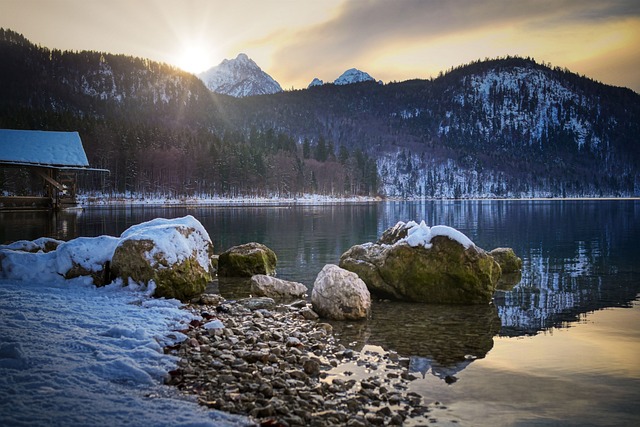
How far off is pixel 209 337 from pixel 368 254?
323 inches

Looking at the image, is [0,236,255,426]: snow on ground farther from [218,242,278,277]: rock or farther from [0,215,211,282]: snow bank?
[218,242,278,277]: rock

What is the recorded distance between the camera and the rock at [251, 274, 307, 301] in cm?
1384

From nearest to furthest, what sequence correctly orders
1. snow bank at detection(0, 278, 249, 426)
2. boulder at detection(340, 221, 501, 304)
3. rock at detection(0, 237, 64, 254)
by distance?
snow bank at detection(0, 278, 249, 426)
boulder at detection(340, 221, 501, 304)
rock at detection(0, 237, 64, 254)

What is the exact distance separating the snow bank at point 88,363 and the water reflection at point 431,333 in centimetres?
409

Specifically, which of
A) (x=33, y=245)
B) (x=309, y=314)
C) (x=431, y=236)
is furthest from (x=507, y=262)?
(x=33, y=245)

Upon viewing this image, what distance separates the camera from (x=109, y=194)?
100 meters

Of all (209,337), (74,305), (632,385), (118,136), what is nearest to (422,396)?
(632,385)

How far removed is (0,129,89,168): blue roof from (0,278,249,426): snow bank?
47.2 metres

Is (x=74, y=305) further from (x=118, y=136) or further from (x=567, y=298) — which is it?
(x=118, y=136)

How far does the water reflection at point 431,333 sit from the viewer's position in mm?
8188

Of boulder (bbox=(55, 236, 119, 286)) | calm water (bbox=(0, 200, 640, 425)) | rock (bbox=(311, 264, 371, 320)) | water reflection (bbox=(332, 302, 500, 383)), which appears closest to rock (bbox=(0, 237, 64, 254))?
boulder (bbox=(55, 236, 119, 286))

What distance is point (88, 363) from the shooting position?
20.7 feet

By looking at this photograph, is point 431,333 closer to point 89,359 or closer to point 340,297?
point 340,297

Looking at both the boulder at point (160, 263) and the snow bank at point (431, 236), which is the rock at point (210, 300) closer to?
the boulder at point (160, 263)
